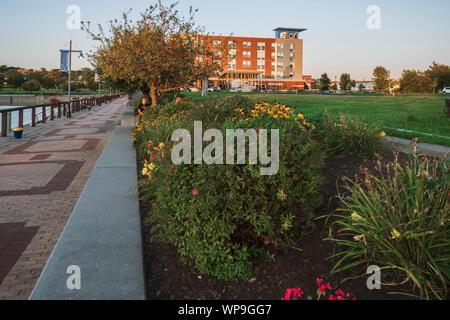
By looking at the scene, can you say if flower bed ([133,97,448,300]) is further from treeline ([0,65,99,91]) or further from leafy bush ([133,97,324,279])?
treeline ([0,65,99,91])

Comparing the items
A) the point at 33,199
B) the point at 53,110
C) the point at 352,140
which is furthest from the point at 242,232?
the point at 53,110

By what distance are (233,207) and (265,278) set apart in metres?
0.64

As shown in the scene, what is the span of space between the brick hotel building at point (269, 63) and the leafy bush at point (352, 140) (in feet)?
313

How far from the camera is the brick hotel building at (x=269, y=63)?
104m

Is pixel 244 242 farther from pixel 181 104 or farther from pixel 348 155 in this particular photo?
pixel 181 104

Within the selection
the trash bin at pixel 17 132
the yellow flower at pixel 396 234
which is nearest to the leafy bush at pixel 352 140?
the yellow flower at pixel 396 234

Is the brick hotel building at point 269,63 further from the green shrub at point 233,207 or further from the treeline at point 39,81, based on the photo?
the green shrub at point 233,207

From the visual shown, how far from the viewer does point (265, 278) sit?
310 cm

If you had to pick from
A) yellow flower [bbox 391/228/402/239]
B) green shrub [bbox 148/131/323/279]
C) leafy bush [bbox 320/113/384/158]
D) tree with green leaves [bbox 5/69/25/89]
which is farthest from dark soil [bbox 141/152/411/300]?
tree with green leaves [bbox 5/69/25/89]

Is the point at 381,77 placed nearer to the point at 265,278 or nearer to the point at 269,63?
the point at 269,63

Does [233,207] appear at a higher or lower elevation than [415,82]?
lower

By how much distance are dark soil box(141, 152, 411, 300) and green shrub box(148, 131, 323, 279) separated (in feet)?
0.35

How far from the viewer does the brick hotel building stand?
341ft
